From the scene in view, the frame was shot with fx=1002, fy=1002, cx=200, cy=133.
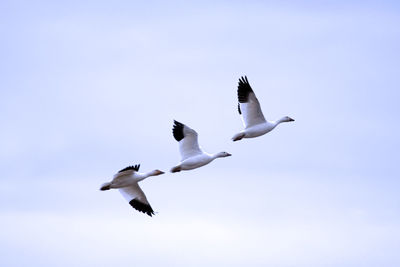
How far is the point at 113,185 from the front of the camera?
27.9 metres

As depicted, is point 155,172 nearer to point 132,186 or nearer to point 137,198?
point 132,186

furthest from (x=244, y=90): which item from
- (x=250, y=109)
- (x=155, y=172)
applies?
(x=155, y=172)

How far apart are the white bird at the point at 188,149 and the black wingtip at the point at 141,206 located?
7.82 ft

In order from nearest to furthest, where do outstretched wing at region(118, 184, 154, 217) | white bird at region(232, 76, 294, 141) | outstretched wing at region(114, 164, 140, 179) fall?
outstretched wing at region(114, 164, 140, 179)
white bird at region(232, 76, 294, 141)
outstretched wing at region(118, 184, 154, 217)

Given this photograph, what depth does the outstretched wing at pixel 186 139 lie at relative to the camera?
28281mm

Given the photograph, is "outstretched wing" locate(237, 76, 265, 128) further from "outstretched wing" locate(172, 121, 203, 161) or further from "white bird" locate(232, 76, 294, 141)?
"outstretched wing" locate(172, 121, 203, 161)

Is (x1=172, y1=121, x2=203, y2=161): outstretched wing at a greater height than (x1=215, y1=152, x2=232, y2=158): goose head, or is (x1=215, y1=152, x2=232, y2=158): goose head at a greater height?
(x1=172, y1=121, x2=203, y2=161): outstretched wing

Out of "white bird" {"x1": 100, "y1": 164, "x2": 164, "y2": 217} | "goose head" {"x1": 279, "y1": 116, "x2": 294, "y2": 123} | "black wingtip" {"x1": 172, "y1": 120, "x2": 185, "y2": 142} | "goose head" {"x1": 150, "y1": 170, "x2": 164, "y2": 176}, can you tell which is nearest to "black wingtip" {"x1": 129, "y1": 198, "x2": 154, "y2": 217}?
"white bird" {"x1": 100, "y1": 164, "x2": 164, "y2": 217}

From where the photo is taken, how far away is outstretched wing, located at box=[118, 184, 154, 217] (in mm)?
29859

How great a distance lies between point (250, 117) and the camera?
29.8 meters

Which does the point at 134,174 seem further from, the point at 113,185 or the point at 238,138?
the point at 238,138

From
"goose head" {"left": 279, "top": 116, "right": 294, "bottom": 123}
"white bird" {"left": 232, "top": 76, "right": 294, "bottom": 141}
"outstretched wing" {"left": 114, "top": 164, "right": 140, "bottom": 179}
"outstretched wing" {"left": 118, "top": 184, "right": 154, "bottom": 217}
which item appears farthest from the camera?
"goose head" {"left": 279, "top": 116, "right": 294, "bottom": 123}

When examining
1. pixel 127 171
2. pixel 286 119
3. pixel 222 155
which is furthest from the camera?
pixel 286 119

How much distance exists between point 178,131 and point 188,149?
1.95ft
